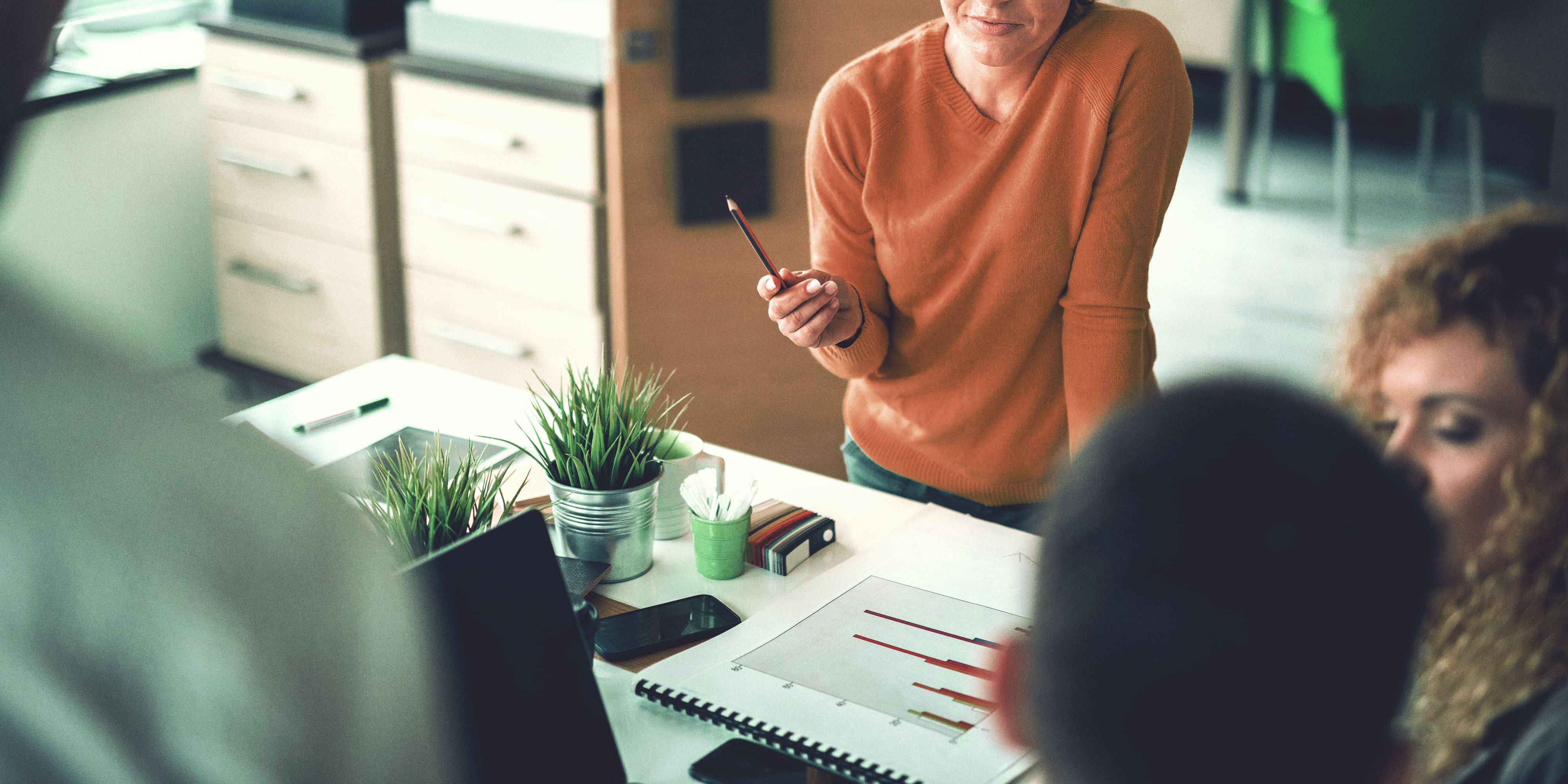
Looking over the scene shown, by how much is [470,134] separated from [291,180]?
65 centimetres

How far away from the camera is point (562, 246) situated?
2.68 m

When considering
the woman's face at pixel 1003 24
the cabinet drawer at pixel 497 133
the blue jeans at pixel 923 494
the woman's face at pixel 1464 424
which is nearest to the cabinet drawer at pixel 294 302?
the cabinet drawer at pixel 497 133

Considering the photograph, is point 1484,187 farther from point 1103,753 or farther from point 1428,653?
point 1103,753

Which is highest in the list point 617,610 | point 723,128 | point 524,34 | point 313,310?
point 524,34

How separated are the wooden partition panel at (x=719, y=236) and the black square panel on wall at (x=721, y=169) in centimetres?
3

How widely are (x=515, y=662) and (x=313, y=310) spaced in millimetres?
2548

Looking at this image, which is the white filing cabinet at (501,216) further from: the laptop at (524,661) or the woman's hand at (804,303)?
the laptop at (524,661)

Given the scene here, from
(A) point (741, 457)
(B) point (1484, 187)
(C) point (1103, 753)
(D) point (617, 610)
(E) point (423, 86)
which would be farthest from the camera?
(B) point (1484, 187)

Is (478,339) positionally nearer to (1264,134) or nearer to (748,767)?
(748,767)

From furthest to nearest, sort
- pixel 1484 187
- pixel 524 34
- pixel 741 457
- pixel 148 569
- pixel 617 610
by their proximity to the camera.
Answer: pixel 1484 187
pixel 524 34
pixel 741 457
pixel 617 610
pixel 148 569

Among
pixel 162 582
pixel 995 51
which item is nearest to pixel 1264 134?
pixel 995 51

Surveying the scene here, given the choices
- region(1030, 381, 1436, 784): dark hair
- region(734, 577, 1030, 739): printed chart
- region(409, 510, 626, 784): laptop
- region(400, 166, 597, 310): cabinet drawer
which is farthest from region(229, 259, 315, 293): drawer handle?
region(1030, 381, 1436, 784): dark hair

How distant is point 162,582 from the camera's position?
0.22 metres

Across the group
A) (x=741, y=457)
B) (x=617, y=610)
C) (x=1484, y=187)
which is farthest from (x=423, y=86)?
(x=1484, y=187)
